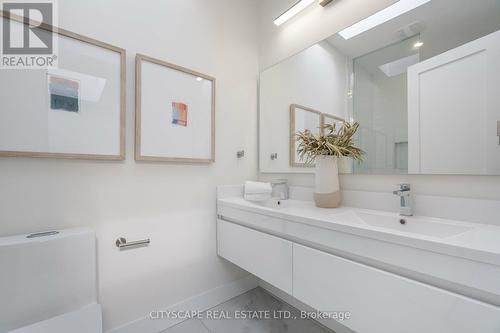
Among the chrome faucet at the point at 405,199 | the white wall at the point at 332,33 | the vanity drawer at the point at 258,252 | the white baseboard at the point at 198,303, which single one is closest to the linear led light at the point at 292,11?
the white wall at the point at 332,33

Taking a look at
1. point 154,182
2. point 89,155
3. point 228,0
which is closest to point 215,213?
point 154,182

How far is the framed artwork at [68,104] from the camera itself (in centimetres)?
95

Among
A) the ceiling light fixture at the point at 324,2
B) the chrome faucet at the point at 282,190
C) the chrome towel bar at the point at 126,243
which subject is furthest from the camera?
the chrome faucet at the point at 282,190

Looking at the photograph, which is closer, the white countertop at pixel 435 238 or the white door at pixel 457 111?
the white countertop at pixel 435 238

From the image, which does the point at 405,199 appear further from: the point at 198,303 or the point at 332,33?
the point at 198,303

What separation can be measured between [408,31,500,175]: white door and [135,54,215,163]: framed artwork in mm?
1234

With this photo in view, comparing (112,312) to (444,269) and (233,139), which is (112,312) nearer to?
(233,139)

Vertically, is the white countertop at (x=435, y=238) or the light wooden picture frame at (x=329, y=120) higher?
the light wooden picture frame at (x=329, y=120)

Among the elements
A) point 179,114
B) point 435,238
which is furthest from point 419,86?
point 179,114

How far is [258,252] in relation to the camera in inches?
49.5

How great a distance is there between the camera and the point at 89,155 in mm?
1107

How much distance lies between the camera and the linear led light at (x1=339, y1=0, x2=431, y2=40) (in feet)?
3.61

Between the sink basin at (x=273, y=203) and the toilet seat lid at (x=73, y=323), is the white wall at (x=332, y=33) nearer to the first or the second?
the sink basin at (x=273, y=203)

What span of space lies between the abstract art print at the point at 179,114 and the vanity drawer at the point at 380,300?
106cm
